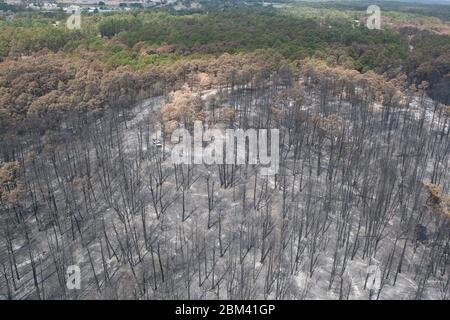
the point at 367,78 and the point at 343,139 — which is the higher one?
the point at 367,78

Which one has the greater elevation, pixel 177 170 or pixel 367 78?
pixel 367 78

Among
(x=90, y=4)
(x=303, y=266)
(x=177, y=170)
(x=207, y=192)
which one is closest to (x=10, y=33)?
(x=177, y=170)

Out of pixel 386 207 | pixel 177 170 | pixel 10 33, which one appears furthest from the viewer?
pixel 10 33

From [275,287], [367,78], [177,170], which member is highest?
[367,78]

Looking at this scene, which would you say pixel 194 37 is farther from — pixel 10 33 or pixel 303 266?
pixel 303 266

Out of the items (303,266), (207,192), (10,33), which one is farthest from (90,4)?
(303,266)
